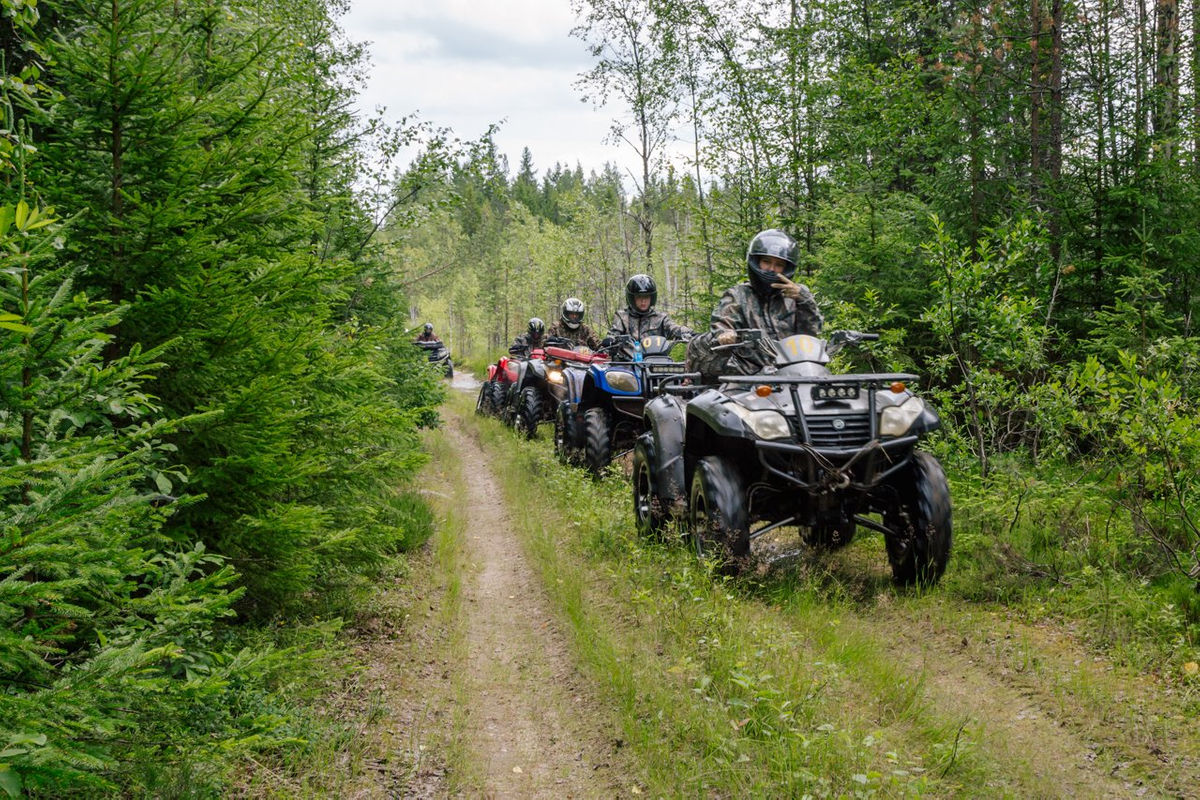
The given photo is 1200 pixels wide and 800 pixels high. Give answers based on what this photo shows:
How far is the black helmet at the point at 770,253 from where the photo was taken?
5.91 metres

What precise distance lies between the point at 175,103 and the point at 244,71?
49 cm

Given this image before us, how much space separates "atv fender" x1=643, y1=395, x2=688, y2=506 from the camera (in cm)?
571

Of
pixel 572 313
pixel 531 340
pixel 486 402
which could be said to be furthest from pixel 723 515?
pixel 531 340

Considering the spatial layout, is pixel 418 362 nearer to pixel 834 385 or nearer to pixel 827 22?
pixel 834 385

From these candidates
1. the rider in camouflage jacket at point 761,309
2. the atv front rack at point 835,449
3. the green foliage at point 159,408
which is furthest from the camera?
the rider in camouflage jacket at point 761,309

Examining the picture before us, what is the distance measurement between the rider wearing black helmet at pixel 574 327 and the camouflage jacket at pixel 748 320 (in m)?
7.29

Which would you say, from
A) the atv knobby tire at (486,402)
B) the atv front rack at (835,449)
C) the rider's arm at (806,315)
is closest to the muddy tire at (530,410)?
the atv knobby tire at (486,402)

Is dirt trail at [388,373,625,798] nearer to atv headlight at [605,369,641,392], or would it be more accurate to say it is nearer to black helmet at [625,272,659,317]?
atv headlight at [605,369,641,392]

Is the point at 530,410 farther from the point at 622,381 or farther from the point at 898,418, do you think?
the point at 898,418

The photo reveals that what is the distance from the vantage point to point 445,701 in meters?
4.14

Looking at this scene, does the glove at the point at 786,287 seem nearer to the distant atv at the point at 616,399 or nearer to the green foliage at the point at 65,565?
the distant atv at the point at 616,399

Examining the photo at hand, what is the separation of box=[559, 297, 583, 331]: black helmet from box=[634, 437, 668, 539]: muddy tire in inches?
282

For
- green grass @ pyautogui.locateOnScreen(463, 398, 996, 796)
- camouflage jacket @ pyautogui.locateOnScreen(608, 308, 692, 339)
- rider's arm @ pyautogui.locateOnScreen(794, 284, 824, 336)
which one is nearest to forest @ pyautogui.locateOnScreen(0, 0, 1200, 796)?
rider's arm @ pyautogui.locateOnScreen(794, 284, 824, 336)

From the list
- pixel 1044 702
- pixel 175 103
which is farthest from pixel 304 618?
pixel 1044 702
